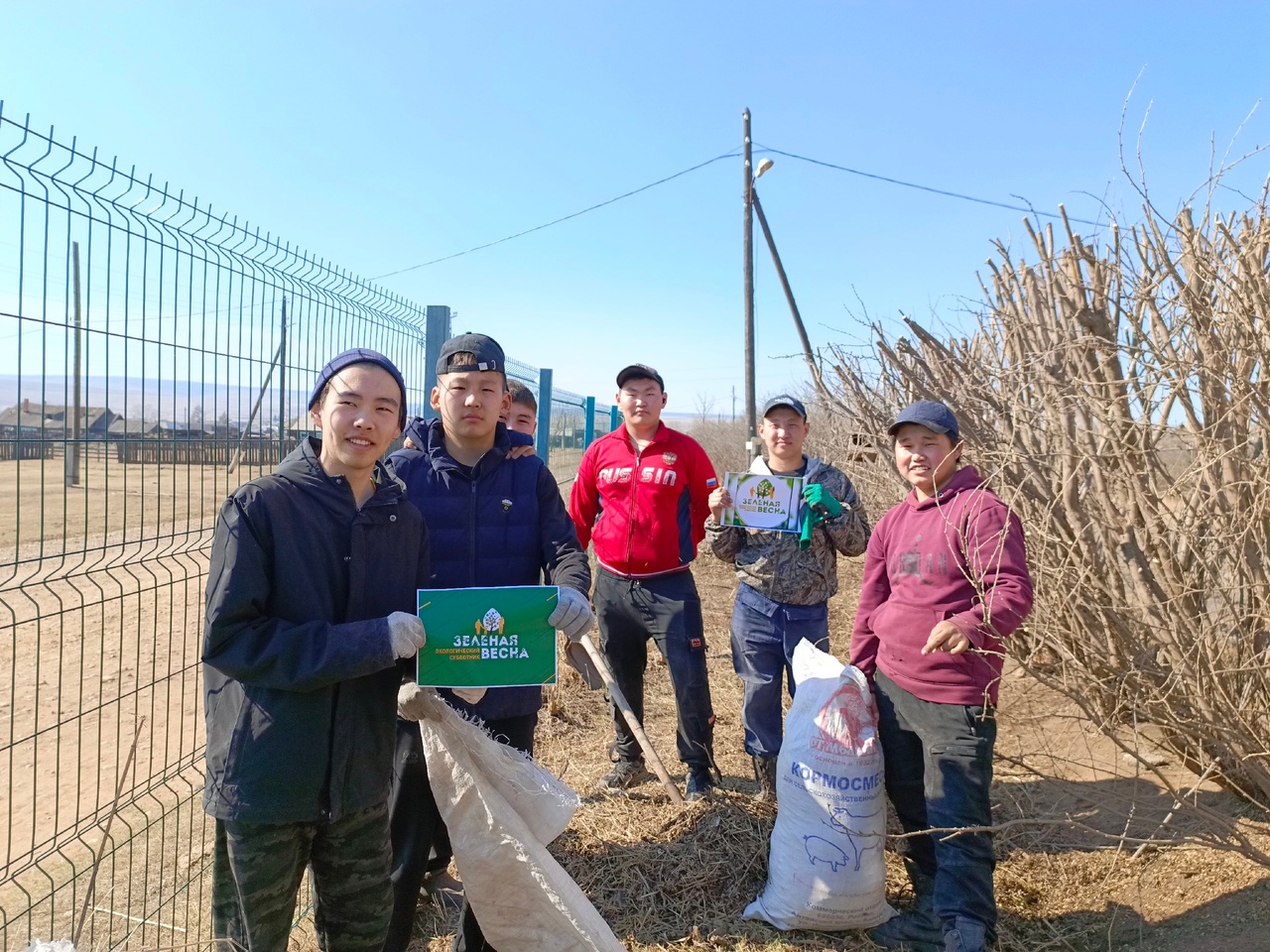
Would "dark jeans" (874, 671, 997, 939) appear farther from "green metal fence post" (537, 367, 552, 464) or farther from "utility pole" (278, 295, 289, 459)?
"green metal fence post" (537, 367, 552, 464)

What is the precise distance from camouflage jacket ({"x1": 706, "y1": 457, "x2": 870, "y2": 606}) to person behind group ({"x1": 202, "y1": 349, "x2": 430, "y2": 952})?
5.66ft

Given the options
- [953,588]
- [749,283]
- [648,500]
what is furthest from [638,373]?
[749,283]

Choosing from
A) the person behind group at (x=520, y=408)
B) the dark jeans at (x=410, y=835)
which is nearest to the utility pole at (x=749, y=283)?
the person behind group at (x=520, y=408)

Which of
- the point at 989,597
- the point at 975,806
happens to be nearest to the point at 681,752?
the point at 975,806

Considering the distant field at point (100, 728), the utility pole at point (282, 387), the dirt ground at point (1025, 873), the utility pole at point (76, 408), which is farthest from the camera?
the utility pole at point (282, 387)

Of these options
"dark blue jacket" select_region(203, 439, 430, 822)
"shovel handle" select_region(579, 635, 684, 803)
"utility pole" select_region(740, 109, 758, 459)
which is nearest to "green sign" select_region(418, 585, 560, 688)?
"dark blue jacket" select_region(203, 439, 430, 822)

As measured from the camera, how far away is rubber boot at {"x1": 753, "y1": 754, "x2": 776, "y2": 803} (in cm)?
338

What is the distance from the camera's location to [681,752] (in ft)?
11.7

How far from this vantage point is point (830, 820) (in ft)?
8.41

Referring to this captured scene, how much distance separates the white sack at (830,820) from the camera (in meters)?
2.55

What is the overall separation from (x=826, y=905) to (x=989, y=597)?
3.57 feet

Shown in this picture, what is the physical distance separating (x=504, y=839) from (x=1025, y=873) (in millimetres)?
2020

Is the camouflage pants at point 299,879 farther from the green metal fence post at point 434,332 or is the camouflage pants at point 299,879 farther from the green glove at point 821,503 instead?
the green metal fence post at point 434,332

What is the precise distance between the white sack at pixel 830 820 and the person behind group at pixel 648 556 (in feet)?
2.78
